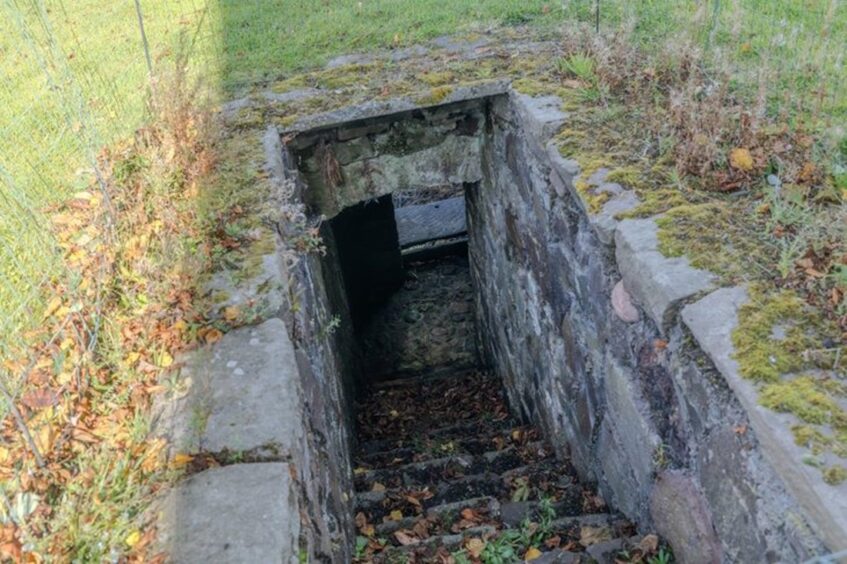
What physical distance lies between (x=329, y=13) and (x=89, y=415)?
4.94m

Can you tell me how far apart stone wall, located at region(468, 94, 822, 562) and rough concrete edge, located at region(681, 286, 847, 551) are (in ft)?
0.26

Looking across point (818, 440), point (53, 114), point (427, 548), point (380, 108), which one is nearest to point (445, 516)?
point (427, 548)

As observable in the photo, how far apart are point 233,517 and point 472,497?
2265 millimetres

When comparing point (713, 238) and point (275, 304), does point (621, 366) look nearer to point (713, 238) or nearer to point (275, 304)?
point (713, 238)

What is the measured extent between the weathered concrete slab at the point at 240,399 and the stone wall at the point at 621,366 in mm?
1309

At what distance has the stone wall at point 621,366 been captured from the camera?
2.04 metres

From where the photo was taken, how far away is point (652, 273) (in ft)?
7.82

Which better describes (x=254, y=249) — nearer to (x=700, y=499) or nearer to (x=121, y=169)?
(x=121, y=169)

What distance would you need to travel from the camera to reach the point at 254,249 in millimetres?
2906

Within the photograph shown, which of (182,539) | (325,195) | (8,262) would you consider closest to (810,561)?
(182,539)

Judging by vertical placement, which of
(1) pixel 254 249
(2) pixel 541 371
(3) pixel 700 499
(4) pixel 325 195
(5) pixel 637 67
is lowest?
(2) pixel 541 371

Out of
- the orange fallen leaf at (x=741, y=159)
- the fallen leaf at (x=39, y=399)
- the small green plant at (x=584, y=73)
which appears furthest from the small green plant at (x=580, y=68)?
the fallen leaf at (x=39, y=399)

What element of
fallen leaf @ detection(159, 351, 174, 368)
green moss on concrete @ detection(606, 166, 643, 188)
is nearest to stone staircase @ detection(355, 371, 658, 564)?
fallen leaf @ detection(159, 351, 174, 368)

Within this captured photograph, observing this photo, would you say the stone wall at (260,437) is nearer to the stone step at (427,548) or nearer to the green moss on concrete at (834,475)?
the stone step at (427,548)
